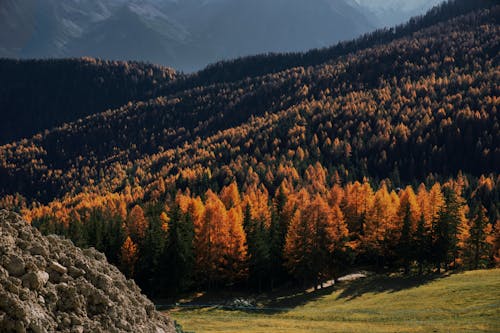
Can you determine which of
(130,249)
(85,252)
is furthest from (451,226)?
(85,252)

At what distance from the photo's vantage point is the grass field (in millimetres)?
49969

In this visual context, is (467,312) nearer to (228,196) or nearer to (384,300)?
(384,300)

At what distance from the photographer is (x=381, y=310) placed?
6034 cm

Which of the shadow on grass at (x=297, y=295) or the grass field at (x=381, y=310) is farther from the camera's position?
the shadow on grass at (x=297, y=295)

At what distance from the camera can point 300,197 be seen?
12938 cm

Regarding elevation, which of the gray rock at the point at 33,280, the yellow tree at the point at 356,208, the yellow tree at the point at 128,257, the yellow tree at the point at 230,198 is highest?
the yellow tree at the point at 230,198

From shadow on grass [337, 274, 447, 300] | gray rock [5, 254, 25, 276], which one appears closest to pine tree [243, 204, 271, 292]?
shadow on grass [337, 274, 447, 300]

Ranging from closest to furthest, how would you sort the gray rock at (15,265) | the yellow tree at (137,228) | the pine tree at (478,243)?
1. the gray rock at (15,265)
2. the pine tree at (478,243)
3. the yellow tree at (137,228)

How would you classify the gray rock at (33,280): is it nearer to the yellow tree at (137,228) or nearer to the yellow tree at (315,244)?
the yellow tree at (315,244)

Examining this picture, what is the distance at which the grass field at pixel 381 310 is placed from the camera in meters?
50.0

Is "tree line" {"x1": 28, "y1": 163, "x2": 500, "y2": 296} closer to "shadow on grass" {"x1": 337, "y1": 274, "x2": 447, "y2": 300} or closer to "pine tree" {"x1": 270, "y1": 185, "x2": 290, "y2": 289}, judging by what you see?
"pine tree" {"x1": 270, "y1": 185, "x2": 290, "y2": 289}

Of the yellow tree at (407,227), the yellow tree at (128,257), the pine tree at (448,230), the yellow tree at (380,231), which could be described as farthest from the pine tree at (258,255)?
the pine tree at (448,230)

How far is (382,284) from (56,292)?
198 feet

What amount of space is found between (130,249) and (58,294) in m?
62.0
